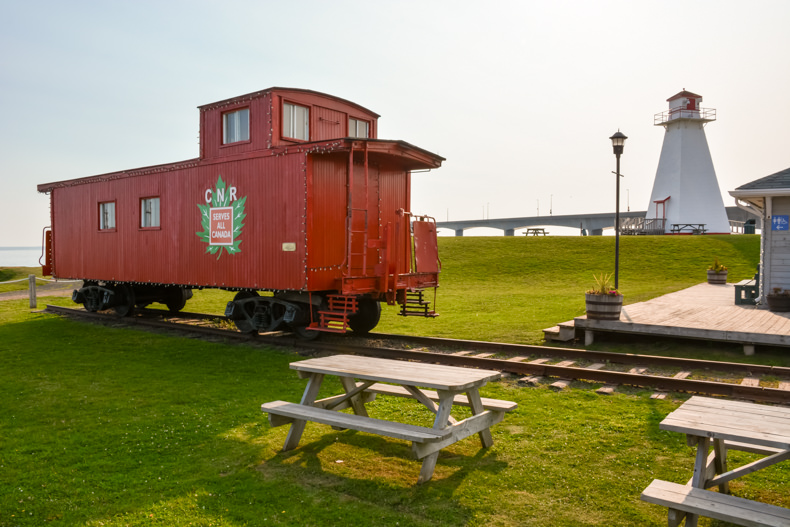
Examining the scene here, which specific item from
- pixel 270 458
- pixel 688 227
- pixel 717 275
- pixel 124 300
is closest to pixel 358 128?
pixel 124 300

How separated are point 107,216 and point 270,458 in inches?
476

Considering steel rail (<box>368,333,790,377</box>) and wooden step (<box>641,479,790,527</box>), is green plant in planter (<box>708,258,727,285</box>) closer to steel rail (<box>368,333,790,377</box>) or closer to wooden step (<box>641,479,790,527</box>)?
steel rail (<box>368,333,790,377</box>)

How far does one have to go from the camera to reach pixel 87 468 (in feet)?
15.6

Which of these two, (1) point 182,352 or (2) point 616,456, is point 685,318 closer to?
(2) point 616,456

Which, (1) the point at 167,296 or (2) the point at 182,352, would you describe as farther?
(1) the point at 167,296

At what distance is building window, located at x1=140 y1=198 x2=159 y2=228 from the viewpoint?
43.4 feet

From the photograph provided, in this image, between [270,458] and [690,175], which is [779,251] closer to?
[270,458]

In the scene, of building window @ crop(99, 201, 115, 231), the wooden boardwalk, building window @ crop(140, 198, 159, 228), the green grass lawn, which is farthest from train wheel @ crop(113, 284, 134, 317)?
the wooden boardwalk

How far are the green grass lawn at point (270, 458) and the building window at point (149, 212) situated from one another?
461cm

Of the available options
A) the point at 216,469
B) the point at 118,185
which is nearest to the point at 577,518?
Answer: the point at 216,469

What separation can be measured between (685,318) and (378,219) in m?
6.05

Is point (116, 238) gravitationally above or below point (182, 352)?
above

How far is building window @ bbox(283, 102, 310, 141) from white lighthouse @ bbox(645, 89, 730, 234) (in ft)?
120

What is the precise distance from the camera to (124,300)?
49.8 feet
